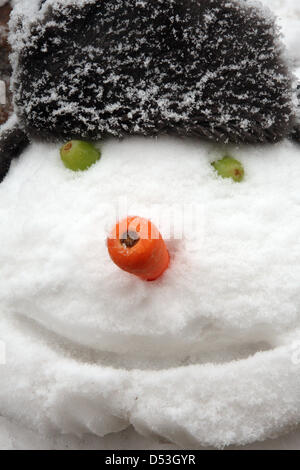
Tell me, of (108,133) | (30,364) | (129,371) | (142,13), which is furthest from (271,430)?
(142,13)

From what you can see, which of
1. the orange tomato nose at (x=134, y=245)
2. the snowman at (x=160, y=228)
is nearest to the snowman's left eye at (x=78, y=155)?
the snowman at (x=160, y=228)

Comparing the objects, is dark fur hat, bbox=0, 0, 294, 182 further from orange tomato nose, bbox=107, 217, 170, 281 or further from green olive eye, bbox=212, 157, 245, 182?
orange tomato nose, bbox=107, 217, 170, 281

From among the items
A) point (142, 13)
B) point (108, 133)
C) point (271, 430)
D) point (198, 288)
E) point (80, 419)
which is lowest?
point (80, 419)

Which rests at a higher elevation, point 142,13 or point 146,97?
point 142,13

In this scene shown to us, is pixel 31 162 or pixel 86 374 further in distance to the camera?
pixel 31 162

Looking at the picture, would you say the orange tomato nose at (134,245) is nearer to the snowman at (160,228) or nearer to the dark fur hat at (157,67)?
the snowman at (160,228)

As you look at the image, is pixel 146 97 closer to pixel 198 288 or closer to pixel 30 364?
pixel 198 288
